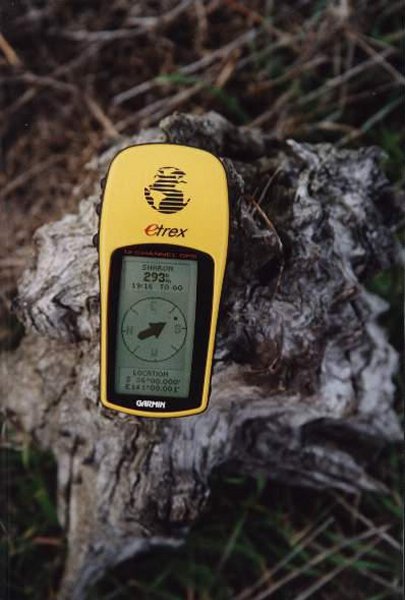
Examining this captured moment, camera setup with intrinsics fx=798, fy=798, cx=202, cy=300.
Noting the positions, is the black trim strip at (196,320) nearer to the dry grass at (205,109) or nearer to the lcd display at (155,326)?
the lcd display at (155,326)

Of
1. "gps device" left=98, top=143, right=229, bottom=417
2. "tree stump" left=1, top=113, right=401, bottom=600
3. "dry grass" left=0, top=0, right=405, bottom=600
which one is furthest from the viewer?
"dry grass" left=0, top=0, right=405, bottom=600

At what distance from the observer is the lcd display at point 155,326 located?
1.09 m

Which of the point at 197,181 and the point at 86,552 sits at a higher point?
the point at 197,181

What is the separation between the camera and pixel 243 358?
1.17 m

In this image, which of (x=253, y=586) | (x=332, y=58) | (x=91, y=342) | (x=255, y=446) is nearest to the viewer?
(x=91, y=342)

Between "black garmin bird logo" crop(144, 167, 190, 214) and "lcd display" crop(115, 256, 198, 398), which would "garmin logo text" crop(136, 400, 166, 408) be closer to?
"lcd display" crop(115, 256, 198, 398)

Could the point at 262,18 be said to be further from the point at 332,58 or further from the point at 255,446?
the point at 255,446

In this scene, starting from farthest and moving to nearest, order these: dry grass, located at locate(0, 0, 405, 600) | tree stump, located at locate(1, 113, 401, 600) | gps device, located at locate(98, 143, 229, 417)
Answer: dry grass, located at locate(0, 0, 405, 600) → tree stump, located at locate(1, 113, 401, 600) → gps device, located at locate(98, 143, 229, 417)

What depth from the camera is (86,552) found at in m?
1.47

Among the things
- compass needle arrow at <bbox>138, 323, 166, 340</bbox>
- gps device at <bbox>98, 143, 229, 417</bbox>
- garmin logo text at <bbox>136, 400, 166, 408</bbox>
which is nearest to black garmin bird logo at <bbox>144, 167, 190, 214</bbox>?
gps device at <bbox>98, 143, 229, 417</bbox>

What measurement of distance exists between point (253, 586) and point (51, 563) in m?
0.39

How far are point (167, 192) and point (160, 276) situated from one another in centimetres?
11

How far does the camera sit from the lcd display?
1.09 m

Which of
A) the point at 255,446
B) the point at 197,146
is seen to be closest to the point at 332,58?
the point at 197,146
